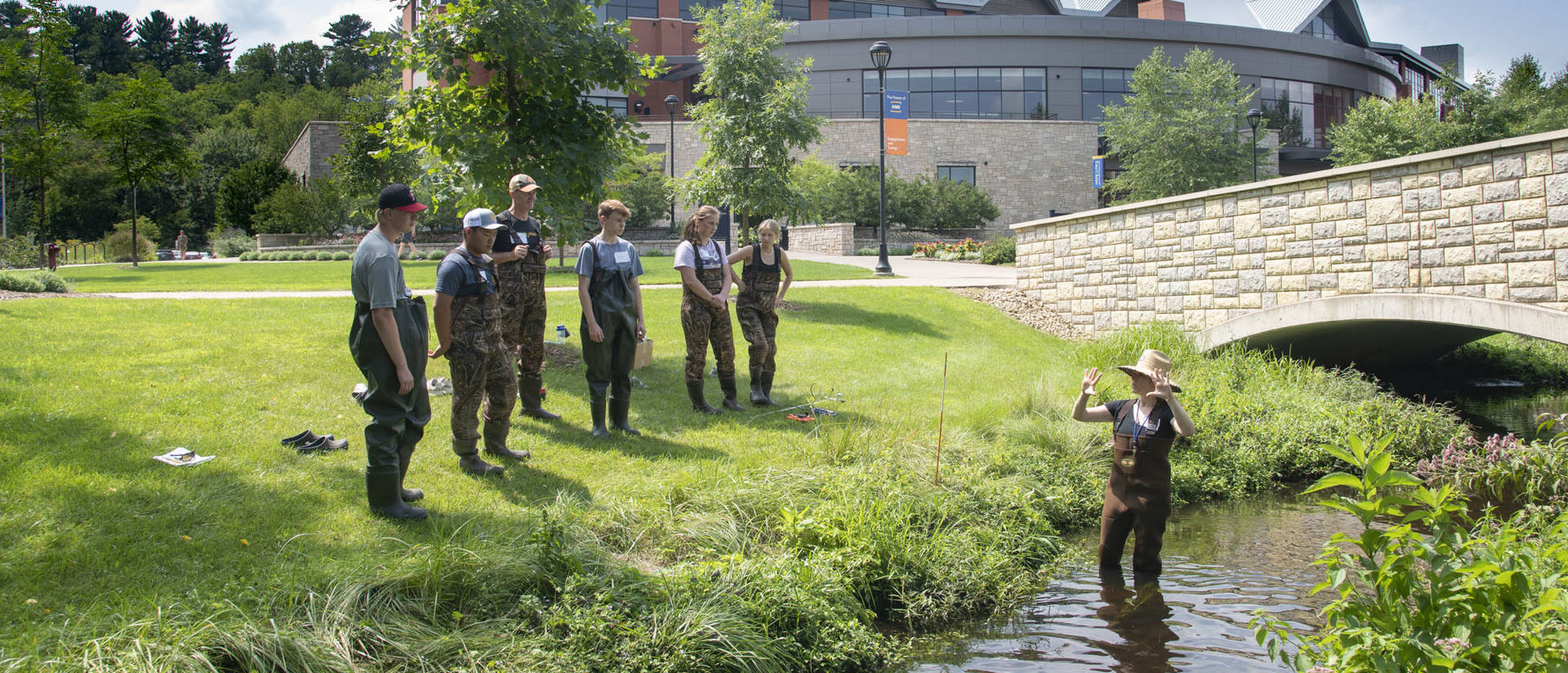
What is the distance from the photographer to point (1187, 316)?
45.4 feet

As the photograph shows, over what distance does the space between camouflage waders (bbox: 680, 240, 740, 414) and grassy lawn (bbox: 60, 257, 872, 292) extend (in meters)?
10.0

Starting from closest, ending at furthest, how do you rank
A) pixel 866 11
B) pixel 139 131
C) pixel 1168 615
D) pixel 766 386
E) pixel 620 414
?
pixel 1168 615 → pixel 620 414 → pixel 766 386 → pixel 139 131 → pixel 866 11

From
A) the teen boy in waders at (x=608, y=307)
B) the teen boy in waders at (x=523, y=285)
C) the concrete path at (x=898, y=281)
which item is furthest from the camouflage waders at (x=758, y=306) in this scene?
the concrete path at (x=898, y=281)

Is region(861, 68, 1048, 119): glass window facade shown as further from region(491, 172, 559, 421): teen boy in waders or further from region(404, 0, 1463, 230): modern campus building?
region(491, 172, 559, 421): teen boy in waders

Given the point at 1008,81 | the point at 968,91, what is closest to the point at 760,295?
the point at 968,91

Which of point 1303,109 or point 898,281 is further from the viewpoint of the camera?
point 1303,109

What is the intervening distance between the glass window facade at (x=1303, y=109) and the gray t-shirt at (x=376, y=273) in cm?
5769

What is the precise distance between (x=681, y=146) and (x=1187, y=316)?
121 feet

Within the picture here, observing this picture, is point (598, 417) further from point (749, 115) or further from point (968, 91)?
point (968, 91)

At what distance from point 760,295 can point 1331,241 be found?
7.23 meters

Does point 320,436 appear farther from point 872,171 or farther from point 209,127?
point 209,127

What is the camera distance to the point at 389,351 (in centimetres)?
500

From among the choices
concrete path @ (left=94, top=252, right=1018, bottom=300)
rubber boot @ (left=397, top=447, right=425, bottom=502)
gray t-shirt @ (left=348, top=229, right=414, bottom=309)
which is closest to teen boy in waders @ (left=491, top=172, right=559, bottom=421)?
rubber boot @ (left=397, top=447, right=425, bottom=502)

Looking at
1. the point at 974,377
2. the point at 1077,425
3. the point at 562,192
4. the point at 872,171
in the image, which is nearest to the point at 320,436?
the point at 562,192
